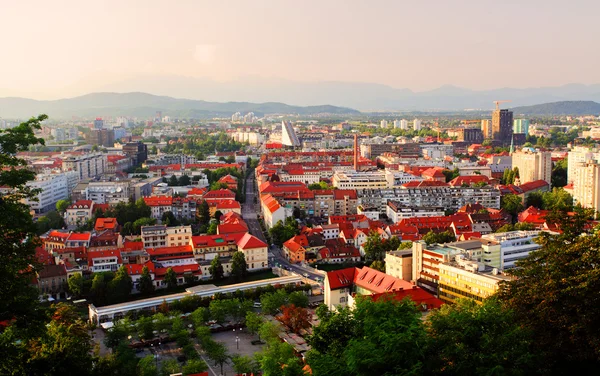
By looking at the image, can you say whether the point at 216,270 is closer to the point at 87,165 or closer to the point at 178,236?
the point at 178,236

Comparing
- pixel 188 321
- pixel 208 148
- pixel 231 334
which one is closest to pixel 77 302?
pixel 188 321

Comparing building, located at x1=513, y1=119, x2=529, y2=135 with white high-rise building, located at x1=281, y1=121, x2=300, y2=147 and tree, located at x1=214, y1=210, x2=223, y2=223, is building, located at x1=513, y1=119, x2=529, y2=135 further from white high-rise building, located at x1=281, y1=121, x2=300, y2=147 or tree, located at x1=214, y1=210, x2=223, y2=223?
tree, located at x1=214, y1=210, x2=223, y2=223

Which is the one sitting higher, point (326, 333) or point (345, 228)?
point (326, 333)

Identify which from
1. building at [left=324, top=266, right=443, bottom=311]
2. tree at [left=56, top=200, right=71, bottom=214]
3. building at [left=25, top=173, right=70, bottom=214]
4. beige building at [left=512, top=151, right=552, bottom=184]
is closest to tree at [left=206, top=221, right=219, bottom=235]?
tree at [left=56, top=200, right=71, bottom=214]

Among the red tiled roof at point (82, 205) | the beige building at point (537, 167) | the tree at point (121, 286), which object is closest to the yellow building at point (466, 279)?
the tree at point (121, 286)

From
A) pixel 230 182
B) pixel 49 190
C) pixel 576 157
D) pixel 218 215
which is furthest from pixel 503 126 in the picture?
pixel 49 190

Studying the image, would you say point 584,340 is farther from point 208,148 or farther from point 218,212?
point 208,148
